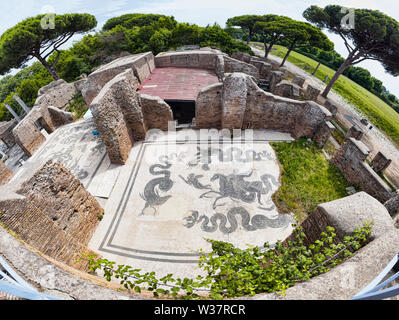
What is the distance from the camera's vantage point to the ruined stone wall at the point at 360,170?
781cm

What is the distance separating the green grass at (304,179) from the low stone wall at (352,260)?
3.26 m

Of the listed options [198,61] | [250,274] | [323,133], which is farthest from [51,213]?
[198,61]

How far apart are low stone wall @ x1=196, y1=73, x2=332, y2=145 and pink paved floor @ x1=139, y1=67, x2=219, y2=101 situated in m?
1.73

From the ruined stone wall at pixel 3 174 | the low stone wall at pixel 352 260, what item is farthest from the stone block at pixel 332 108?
the ruined stone wall at pixel 3 174

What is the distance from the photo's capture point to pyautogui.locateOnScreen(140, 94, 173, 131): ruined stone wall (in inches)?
407

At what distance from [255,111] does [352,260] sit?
9270 millimetres

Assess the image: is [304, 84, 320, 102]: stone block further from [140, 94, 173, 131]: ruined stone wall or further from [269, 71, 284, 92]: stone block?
[140, 94, 173, 131]: ruined stone wall

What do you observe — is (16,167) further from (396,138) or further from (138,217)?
(396,138)

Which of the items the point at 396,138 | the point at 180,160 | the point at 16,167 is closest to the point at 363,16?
the point at 396,138

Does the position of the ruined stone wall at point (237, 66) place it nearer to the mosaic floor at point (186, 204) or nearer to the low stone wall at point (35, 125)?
the mosaic floor at point (186, 204)

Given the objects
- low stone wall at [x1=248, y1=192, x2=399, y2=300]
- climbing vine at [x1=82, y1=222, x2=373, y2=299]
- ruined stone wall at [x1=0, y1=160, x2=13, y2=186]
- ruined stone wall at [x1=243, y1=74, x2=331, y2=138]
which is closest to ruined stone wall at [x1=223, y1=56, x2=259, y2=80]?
ruined stone wall at [x1=243, y1=74, x2=331, y2=138]

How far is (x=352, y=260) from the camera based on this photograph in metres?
2.88

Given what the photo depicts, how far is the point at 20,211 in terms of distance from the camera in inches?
170
